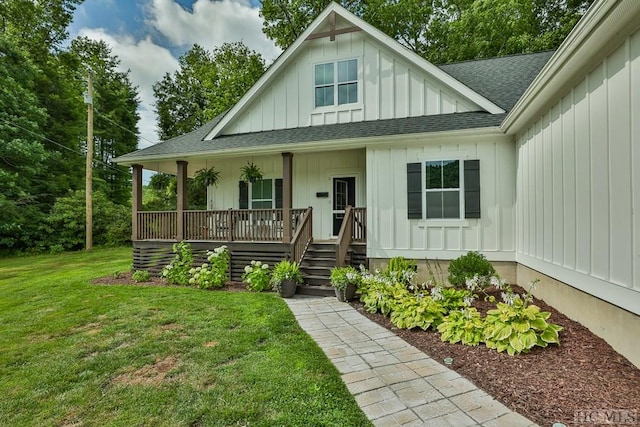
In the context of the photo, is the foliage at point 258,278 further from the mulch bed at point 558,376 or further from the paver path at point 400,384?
the mulch bed at point 558,376

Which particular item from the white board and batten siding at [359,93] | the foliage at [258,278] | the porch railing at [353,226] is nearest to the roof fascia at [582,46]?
the white board and batten siding at [359,93]

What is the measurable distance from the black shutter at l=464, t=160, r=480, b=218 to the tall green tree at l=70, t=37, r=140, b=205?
24.3m

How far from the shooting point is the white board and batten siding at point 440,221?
6.59 metres

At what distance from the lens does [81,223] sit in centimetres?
1622

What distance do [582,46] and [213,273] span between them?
7.40 meters

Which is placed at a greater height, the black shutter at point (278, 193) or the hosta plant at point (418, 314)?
the black shutter at point (278, 193)

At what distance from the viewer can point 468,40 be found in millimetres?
16359

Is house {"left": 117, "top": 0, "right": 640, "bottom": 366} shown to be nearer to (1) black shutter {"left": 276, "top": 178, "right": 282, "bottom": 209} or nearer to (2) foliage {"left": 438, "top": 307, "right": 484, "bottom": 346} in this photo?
(1) black shutter {"left": 276, "top": 178, "right": 282, "bottom": 209}

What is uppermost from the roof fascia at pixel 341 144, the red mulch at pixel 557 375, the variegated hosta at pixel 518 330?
the roof fascia at pixel 341 144

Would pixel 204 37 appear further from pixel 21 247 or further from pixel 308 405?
pixel 308 405

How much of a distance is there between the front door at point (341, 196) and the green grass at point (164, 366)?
3.68 metres

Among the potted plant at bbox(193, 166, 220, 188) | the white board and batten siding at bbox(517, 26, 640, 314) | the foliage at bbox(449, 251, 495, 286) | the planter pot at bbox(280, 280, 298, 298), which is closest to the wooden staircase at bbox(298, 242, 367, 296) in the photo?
the planter pot at bbox(280, 280, 298, 298)

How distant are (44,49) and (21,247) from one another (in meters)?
12.8

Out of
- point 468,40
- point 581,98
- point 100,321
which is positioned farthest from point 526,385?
point 468,40
